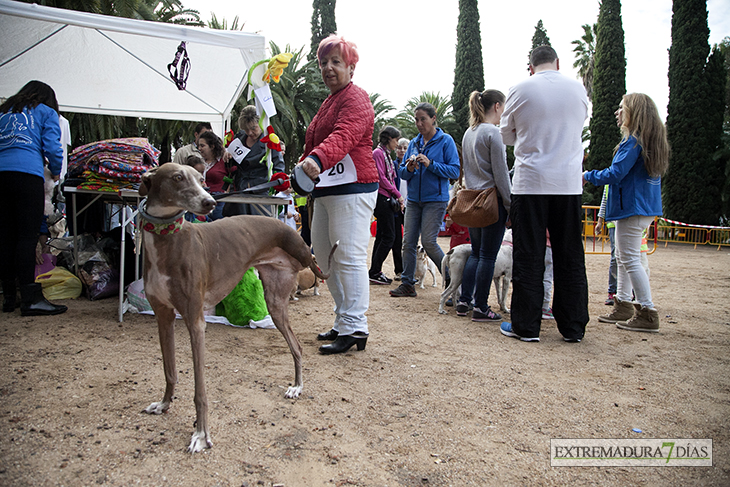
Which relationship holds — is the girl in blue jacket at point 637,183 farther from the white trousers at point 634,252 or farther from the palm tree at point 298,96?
the palm tree at point 298,96

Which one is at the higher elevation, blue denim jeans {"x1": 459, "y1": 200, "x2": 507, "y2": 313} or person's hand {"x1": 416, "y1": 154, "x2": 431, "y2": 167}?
person's hand {"x1": 416, "y1": 154, "x2": 431, "y2": 167}

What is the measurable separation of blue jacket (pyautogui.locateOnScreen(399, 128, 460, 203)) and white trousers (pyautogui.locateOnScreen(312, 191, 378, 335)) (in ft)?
6.93

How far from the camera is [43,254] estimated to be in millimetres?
5449

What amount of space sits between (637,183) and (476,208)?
1463 millimetres

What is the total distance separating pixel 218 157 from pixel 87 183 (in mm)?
1459

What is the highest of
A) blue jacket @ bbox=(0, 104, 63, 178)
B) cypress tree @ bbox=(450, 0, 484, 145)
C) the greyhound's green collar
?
cypress tree @ bbox=(450, 0, 484, 145)

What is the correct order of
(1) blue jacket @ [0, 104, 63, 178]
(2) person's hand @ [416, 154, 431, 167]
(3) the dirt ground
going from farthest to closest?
(2) person's hand @ [416, 154, 431, 167] < (1) blue jacket @ [0, 104, 63, 178] < (3) the dirt ground

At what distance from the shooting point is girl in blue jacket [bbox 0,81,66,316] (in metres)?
4.02

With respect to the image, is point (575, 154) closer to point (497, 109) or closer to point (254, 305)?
point (497, 109)

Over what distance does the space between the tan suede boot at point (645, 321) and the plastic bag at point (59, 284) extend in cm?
584

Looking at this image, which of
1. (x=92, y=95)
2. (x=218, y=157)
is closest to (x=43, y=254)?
(x=218, y=157)

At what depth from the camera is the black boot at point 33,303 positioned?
4148mm

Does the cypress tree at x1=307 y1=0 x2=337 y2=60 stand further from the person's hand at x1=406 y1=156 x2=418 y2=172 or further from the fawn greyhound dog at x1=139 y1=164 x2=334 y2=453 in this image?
the fawn greyhound dog at x1=139 y1=164 x2=334 y2=453

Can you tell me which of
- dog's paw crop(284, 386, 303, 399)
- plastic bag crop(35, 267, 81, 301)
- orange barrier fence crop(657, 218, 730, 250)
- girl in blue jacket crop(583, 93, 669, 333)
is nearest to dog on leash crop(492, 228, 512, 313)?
girl in blue jacket crop(583, 93, 669, 333)
